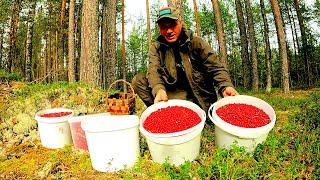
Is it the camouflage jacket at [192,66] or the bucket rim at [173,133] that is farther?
the camouflage jacket at [192,66]

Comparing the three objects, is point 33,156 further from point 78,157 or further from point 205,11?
point 205,11

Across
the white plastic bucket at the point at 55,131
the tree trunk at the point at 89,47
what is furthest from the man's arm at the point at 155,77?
the tree trunk at the point at 89,47

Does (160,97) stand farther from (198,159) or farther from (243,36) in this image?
(243,36)

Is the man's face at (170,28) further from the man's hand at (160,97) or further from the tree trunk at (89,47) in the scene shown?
the tree trunk at (89,47)

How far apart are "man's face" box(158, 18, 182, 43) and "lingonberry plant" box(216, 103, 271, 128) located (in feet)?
3.74

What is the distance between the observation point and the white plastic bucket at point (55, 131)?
4746 mm

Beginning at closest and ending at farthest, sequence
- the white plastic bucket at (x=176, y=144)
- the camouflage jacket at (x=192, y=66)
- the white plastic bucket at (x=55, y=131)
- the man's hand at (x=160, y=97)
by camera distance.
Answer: the white plastic bucket at (x=176, y=144) → the man's hand at (x=160, y=97) → the camouflage jacket at (x=192, y=66) → the white plastic bucket at (x=55, y=131)

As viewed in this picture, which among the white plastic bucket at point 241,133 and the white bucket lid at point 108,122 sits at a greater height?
the white bucket lid at point 108,122

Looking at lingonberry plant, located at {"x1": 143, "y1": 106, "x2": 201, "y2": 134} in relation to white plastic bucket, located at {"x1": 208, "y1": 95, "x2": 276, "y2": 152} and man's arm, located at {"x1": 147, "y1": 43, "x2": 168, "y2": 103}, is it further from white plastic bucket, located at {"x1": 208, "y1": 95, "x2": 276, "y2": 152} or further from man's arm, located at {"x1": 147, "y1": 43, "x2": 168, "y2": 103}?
man's arm, located at {"x1": 147, "y1": 43, "x2": 168, "y2": 103}

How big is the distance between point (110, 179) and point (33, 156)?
1652 millimetres

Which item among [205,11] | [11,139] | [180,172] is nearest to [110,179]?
[180,172]

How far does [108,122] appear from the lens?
406cm

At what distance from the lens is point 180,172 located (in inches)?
128

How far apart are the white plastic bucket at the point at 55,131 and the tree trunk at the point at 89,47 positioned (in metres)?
3.99
